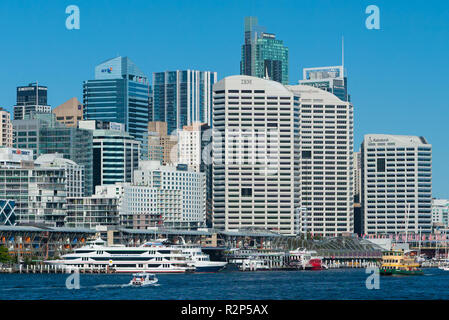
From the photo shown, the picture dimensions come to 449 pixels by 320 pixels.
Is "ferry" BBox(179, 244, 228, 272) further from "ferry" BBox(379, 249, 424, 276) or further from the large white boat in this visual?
"ferry" BBox(379, 249, 424, 276)

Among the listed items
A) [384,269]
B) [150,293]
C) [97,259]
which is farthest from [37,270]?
[150,293]

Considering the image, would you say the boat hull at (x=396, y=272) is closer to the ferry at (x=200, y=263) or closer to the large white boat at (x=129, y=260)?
the ferry at (x=200, y=263)

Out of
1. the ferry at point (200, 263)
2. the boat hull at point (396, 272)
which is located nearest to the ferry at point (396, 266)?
the boat hull at point (396, 272)

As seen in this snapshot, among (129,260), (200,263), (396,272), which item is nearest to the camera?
(396,272)

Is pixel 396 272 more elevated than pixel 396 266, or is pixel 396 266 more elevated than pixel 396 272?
pixel 396 266

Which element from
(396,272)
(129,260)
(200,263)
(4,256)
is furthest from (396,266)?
(4,256)

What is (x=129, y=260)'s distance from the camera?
568 ft

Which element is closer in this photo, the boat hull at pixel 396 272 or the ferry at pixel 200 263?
the boat hull at pixel 396 272

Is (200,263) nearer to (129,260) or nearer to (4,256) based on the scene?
(129,260)

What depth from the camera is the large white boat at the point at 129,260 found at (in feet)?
563
